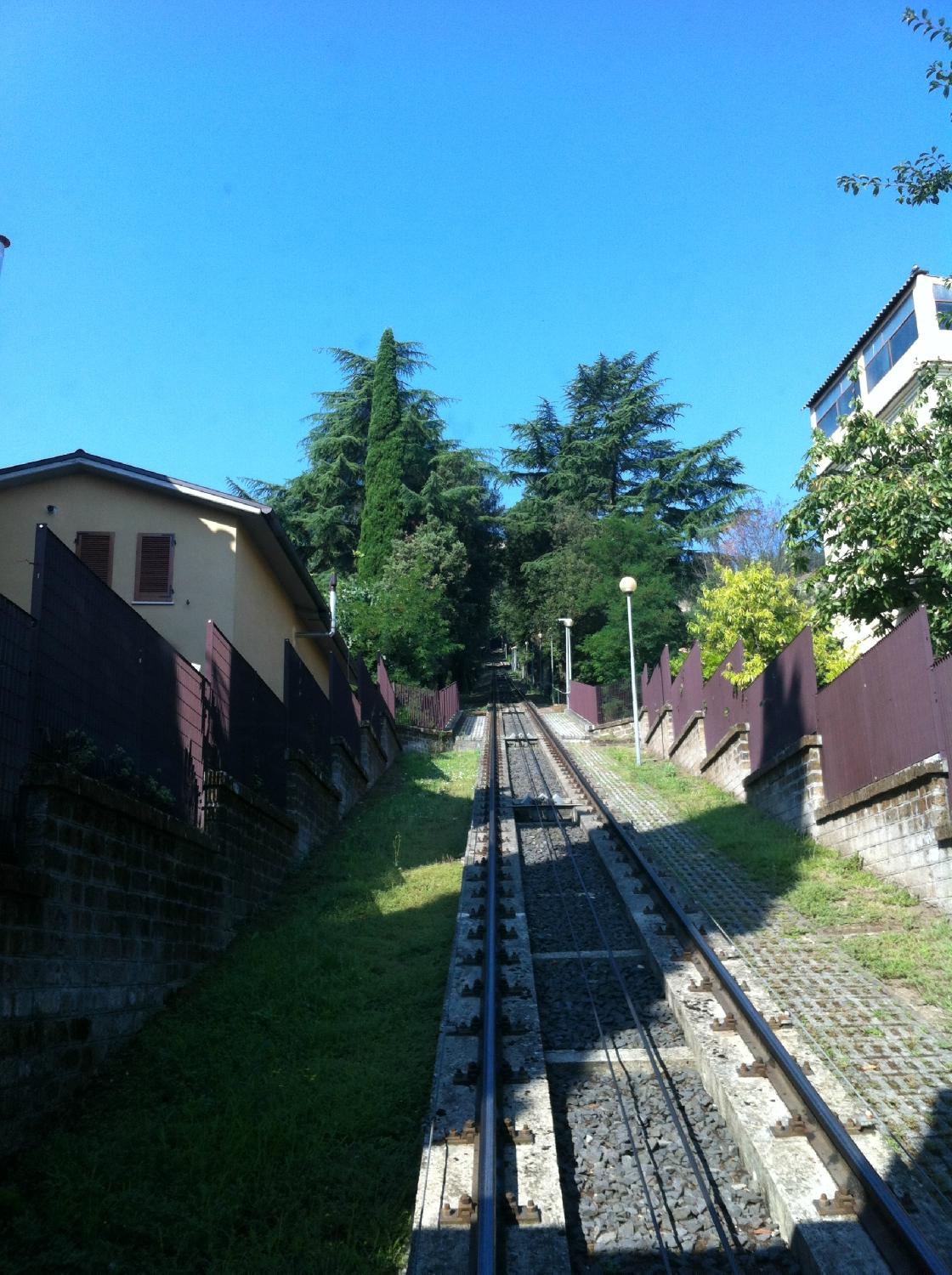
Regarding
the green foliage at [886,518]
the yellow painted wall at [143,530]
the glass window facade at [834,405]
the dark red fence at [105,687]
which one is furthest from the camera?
the glass window facade at [834,405]

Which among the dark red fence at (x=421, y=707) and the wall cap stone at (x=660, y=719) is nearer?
the wall cap stone at (x=660, y=719)

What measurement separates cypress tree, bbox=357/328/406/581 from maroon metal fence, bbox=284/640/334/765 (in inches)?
1164

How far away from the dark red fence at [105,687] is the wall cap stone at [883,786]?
6.54 metres

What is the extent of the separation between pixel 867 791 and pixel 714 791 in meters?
7.55

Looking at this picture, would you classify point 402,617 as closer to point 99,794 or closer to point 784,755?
point 784,755

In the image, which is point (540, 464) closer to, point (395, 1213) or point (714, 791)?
point (714, 791)

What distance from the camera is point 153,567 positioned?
54.3 ft

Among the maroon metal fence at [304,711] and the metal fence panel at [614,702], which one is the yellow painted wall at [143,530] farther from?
the metal fence panel at [614,702]

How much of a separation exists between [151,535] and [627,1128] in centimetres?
1337

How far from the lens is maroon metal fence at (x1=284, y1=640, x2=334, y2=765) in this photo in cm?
1410

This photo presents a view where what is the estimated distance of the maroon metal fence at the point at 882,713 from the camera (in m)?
9.73

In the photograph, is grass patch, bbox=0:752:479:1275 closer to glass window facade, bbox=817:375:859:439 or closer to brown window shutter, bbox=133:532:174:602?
brown window shutter, bbox=133:532:174:602

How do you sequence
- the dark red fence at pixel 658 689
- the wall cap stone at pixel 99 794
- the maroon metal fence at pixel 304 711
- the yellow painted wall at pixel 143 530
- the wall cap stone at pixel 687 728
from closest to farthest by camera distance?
the wall cap stone at pixel 99 794, the maroon metal fence at pixel 304 711, the yellow painted wall at pixel 143 530, the wall cap stone at pixel 687 728, the dark red fence at pixel 658 689

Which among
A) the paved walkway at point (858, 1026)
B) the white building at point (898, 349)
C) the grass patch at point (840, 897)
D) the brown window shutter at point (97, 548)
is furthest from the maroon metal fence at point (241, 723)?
the white building at point (898, 349)
